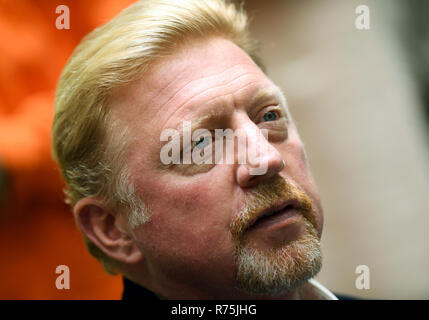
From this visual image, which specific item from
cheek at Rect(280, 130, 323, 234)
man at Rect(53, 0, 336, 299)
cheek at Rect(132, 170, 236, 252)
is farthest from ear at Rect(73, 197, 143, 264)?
cheek at Rect(280, 130, 323, 234)

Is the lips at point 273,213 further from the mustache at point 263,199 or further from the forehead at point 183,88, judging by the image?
the forehead at point 183,88

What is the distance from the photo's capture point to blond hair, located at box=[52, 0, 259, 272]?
1.35 metres

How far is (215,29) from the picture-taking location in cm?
147

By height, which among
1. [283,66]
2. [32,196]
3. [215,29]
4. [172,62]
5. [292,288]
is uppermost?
[283,66]

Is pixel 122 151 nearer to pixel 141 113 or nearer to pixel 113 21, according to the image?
pixel 141 113

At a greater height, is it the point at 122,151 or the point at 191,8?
the point at 191,8

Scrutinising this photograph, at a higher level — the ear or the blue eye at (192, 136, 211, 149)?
the blue eye at (192, 136, 211, 149)

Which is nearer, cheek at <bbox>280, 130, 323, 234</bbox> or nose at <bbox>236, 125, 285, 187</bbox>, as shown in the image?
nose at <bbox>236, 125, 285, 187</bbox>

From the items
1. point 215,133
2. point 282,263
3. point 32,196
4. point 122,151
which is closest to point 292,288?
point 282,263

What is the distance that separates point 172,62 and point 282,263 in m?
0.66

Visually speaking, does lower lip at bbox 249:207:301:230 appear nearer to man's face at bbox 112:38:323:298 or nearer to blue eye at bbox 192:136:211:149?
man's face at bbox 112:38:323:298

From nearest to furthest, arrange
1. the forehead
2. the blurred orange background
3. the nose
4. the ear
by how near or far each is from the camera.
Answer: the nose, the forehead, the ear, the blurred orange background

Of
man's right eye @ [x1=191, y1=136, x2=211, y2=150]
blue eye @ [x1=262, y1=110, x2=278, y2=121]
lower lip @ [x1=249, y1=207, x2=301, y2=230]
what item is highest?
blue eye @ [x1=262, y1=110, x2=278, y2=121]

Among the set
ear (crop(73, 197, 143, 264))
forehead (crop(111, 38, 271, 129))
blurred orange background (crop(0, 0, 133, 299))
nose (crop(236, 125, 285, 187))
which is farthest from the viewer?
blurred orange background (crop(0, 0, 133, 299))
